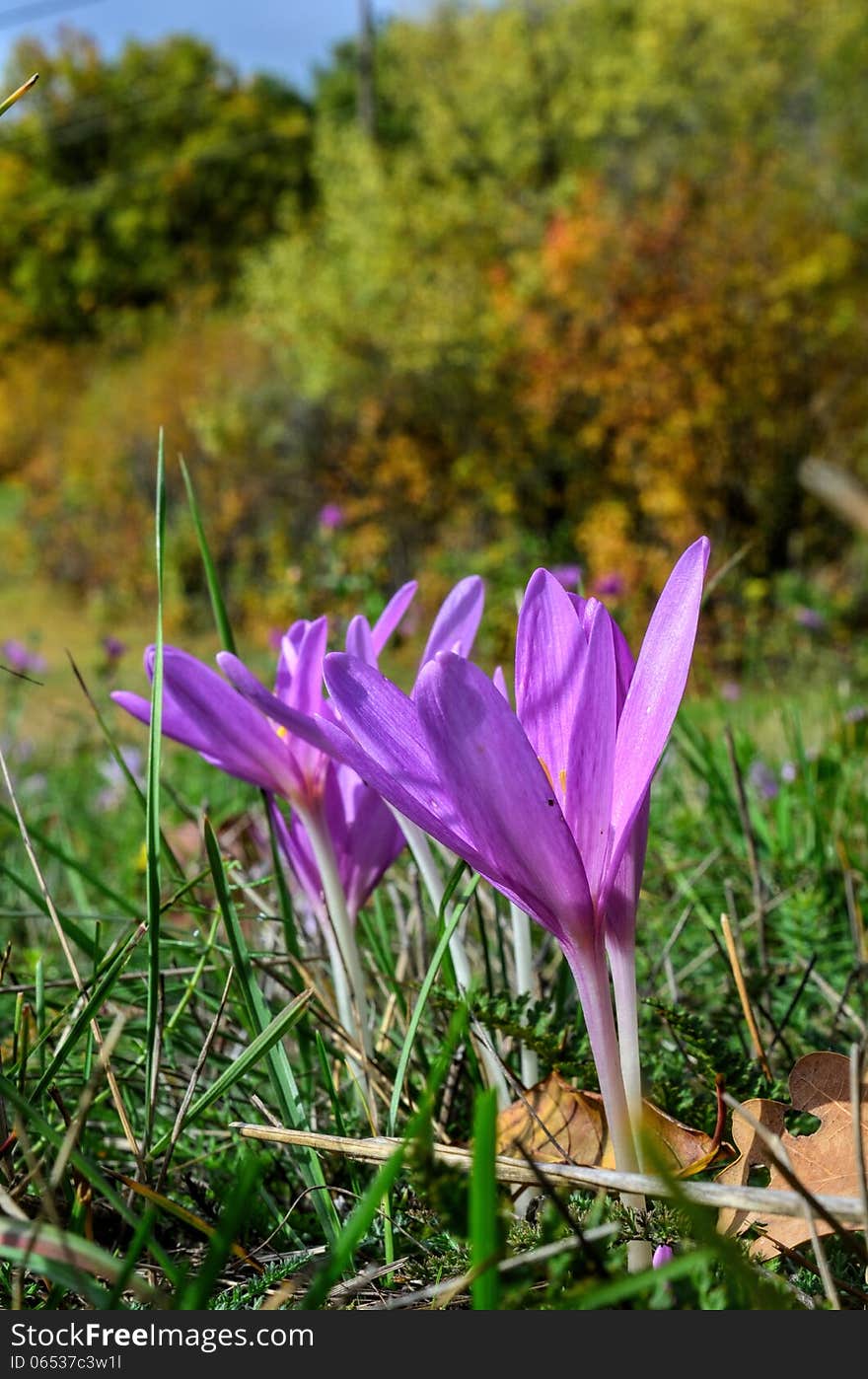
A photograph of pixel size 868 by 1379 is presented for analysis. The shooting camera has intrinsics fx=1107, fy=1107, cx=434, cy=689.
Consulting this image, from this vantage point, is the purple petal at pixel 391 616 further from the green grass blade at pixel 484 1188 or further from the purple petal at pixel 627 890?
the green grass blade at pixel 484 1188

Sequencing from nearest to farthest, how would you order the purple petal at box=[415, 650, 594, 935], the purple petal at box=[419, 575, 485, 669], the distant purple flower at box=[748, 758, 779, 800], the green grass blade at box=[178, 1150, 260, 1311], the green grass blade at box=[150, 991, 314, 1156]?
the green grass blade at box=[178, 1150, 260, 1311]
the purple petal at box=[415, 650, 594, 935]
the green grass blade at box=[150, 991, 314, 1156]
the purple petal at box=[419, 575, 485, 669]
the distant purple flower at box=[748, 758, 779, 800]

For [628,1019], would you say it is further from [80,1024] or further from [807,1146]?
[80,1024]

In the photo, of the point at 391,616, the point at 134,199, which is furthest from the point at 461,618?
the point at 134,199

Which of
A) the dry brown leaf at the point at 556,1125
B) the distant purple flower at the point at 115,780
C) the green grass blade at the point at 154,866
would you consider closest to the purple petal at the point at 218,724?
the green grass blade at the point at 154,866

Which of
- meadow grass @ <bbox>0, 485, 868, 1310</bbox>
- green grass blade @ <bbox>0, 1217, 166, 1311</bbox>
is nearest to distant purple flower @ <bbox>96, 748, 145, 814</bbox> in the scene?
meadow grass @ <bbox>0, 485, 868, 1310</bbox>

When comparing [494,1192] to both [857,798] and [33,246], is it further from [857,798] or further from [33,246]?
[33,246]

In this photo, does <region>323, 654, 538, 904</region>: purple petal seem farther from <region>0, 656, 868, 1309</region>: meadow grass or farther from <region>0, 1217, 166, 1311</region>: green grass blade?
<region>0, 1217, 166, 1311</region>: green grass blade
